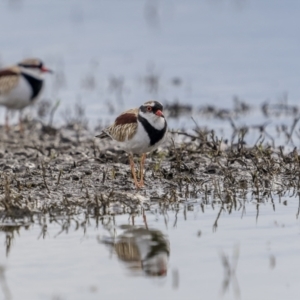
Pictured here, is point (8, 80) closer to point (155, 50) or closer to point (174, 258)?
point (155, 50)

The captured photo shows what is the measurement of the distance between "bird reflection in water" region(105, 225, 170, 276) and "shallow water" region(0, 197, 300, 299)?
0.02 m

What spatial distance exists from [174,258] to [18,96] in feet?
25.0

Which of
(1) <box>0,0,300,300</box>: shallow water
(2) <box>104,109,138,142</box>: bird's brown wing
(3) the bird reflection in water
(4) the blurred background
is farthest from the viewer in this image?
(4) the blurred background

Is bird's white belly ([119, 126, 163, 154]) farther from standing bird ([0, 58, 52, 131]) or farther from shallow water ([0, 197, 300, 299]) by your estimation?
standing bird ([0, 58, 52, 131])

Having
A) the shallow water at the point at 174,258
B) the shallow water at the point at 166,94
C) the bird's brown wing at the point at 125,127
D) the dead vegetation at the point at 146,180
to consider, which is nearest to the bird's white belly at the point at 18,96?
the shallow water at the point at 166,94

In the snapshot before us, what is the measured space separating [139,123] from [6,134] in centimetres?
472

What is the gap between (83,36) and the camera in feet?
68.3

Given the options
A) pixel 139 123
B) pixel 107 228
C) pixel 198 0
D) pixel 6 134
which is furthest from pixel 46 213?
pixel 198 0

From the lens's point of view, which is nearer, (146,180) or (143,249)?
(143,249)

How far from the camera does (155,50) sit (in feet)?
62.9

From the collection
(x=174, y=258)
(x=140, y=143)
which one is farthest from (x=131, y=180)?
(x=174, y=258)

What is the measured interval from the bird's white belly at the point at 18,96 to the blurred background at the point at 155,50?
2.58ft

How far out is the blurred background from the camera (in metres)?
15.9

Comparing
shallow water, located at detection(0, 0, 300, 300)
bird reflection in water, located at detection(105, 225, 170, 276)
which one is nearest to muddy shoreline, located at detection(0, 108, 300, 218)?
shallow water, located at detection(0, 0, 300, 300)
